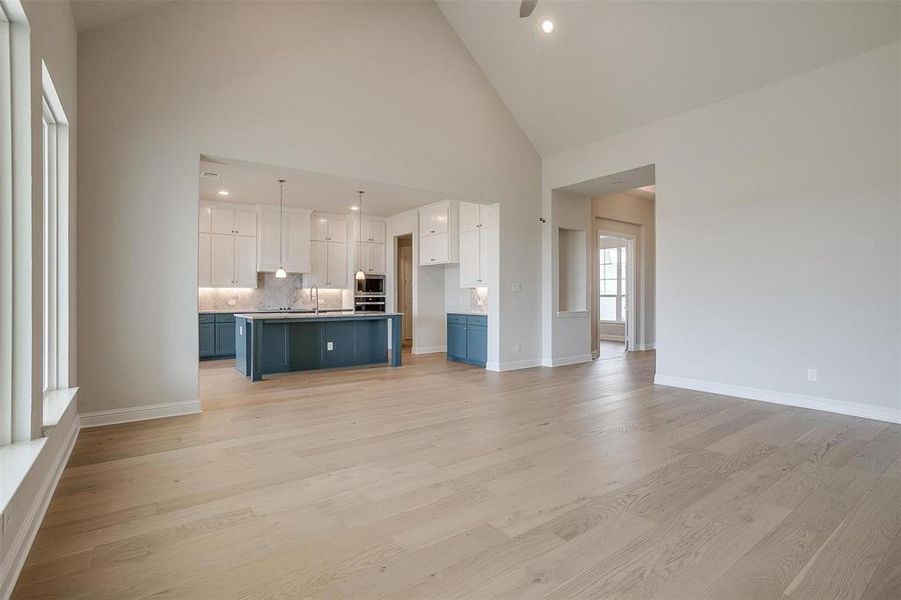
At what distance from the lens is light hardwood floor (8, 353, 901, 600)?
1.67 m

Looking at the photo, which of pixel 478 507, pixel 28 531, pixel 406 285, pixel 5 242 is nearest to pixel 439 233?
pixel 406 285

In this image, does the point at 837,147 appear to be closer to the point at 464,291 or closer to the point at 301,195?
the point at 464,291

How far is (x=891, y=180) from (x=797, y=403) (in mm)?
2134

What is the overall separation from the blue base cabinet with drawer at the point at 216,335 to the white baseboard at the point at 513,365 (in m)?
4.59

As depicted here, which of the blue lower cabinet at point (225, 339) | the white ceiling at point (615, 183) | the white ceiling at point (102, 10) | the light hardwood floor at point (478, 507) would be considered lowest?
the light hardwood floor at point (478, 507)

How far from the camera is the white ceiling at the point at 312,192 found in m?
5.71

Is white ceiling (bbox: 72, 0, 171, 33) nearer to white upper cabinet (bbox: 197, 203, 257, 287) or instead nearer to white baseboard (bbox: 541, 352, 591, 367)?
white upper cabinet (bbox: 197, 203, 257, 287)

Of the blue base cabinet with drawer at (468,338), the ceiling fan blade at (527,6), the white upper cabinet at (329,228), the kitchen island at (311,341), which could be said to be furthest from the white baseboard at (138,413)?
the white upper cabinet at (329,228)

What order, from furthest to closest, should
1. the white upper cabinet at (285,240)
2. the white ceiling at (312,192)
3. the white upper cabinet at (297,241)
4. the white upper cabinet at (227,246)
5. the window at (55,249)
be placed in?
the white upper cabinet at (297,241) < the white upper cabinet at (285,240) < the white upper cabinet at (227,246) < the white ceiling at (312,192) < the window at (55,249)

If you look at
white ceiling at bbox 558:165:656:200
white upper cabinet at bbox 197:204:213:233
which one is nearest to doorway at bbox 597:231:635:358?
white ceiling at bbox 558:165:656:200

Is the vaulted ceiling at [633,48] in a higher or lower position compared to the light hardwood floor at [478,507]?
higher

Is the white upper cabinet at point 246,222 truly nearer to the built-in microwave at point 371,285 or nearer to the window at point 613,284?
the built-in microwave at point 371,285

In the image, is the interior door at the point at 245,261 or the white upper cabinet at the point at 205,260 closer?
the white upper cabinet at the point at 205,260

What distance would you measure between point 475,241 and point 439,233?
1003mm
